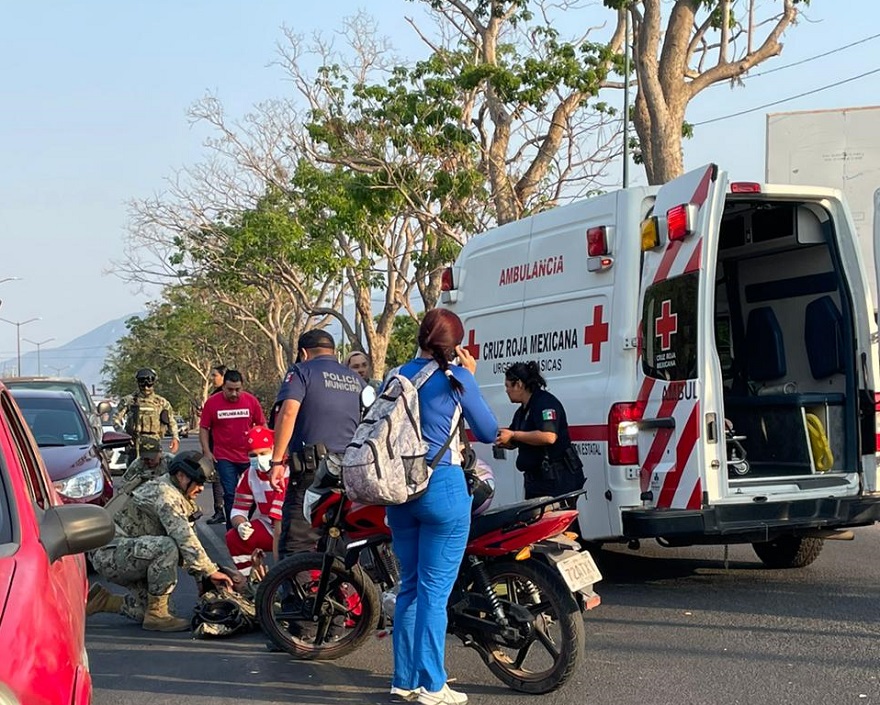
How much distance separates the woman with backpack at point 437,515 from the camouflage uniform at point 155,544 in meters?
2.02

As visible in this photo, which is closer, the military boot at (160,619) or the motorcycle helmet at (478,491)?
the motorcycle helmet at (478,491)

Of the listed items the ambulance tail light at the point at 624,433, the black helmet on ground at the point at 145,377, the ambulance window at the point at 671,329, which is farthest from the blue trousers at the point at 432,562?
the black helmet on ground at the point at 145,377

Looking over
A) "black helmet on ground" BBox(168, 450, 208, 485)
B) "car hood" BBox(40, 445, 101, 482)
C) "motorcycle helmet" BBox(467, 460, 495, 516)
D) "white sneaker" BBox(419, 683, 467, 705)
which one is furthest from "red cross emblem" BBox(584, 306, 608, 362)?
"car hood" BBox(40, 445, 101, 482)

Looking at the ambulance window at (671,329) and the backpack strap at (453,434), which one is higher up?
the ambulance window at (671,329)

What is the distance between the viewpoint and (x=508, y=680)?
5.68 metres

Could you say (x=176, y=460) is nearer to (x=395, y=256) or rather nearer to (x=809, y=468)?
(x=809, y=468)

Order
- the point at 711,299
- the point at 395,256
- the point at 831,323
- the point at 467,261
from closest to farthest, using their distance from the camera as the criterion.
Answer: the point at 711,299, the point at 831,323, the point at 467,261, the point at 395,256

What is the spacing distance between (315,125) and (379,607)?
21.1m

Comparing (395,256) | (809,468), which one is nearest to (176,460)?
(809,468)

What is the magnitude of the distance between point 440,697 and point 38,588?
2.56 metres

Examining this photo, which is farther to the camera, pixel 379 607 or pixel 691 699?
pixel 379 607

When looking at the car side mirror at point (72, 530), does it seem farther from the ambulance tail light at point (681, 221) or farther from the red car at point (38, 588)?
the ambulance tail light at point (681, 221)

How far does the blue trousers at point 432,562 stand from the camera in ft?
17.3

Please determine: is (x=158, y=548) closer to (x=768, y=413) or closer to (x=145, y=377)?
(x=768, y=413)
